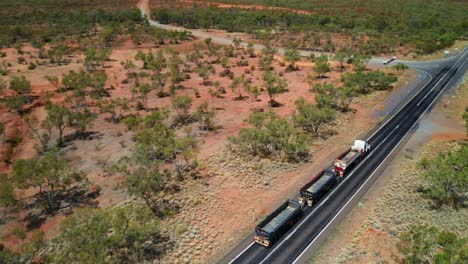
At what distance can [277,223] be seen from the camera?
113 feet

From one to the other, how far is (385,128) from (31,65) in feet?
307

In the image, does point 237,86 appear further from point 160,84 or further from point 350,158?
point 350,158

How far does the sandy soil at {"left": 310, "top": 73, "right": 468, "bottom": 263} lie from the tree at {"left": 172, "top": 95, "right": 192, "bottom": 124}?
36.4 m

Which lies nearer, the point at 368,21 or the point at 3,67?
Result: the point at 3,67

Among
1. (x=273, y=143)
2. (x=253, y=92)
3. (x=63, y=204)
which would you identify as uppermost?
(x=253, y=92)

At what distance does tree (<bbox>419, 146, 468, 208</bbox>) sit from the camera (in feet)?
125

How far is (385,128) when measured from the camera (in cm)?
5906

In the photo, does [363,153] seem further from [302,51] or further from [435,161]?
[302,51]

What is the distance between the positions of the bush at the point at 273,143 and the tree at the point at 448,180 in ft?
55.6

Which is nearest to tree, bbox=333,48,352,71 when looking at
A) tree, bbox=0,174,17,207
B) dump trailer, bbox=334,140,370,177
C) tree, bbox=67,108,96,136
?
dump trailer, bbox=334,140,370,177

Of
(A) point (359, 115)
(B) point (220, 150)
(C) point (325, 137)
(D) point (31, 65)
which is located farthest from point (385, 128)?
(D) point (31, 65)

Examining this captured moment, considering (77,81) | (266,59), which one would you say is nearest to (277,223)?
(77,81)

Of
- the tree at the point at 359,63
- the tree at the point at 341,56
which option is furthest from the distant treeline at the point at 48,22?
the tree at the point at 359,63

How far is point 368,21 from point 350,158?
400 feet
